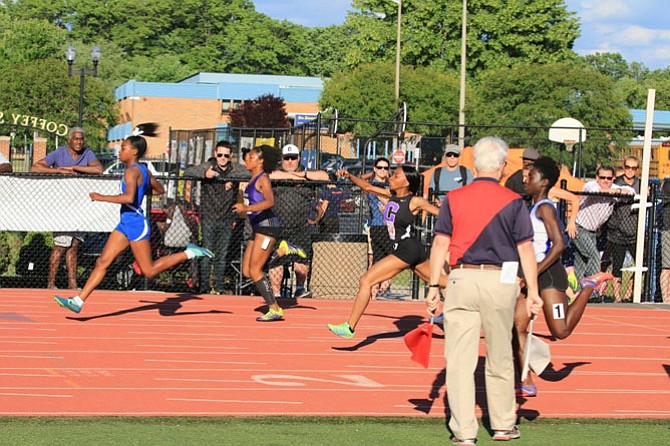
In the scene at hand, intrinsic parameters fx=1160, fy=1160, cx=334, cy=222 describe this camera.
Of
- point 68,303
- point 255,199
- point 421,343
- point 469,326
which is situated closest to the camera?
point 469,326

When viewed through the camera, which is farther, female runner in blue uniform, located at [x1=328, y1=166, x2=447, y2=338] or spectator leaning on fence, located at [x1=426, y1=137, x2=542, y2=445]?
female runner in blue uniform, located at [x1=328, y1=166, x2=447, y2=338]

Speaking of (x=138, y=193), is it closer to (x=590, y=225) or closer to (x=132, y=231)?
(x=132, y=231)

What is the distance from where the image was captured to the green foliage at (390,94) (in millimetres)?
63500

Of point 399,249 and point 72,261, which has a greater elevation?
point 399,249

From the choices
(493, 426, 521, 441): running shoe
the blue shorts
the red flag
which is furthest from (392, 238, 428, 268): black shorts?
(493, 426, 521, 441): running shoe

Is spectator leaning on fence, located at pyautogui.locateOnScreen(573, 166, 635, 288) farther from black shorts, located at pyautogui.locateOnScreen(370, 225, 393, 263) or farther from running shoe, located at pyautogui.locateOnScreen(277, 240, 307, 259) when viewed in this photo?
running shoe, located at pyautogui.locateOnScreen(277, 240, 307, 259)

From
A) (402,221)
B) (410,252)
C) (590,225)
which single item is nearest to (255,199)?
(402,221)

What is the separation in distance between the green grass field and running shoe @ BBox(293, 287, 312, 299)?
857 centimetres

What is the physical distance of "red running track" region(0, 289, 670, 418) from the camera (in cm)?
895

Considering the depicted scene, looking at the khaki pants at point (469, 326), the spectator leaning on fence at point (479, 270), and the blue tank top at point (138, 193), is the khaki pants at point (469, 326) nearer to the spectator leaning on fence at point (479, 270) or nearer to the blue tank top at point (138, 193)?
the spectator leaning on fence at point (479, 270)

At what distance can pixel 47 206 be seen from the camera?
648 inches

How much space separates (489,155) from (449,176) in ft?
31.2

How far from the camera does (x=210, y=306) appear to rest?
50.9 feet

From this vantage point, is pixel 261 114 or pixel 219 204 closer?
pixel 219 204
